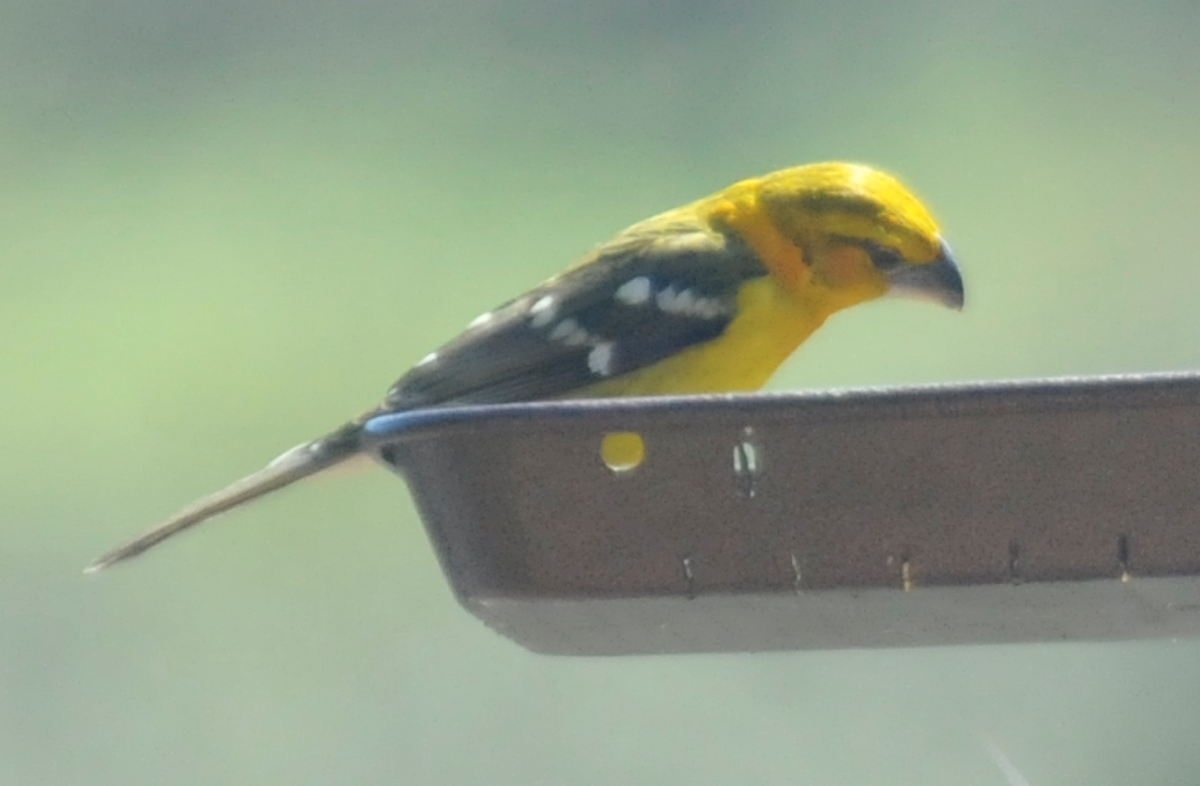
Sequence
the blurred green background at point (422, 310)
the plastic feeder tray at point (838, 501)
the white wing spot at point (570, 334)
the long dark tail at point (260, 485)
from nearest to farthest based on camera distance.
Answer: the plastic feeder tray at point (838, 501), the long dark tail at point (260, 485), the white wing spot at point (570, 334), the blurred green background at point (422, 310)

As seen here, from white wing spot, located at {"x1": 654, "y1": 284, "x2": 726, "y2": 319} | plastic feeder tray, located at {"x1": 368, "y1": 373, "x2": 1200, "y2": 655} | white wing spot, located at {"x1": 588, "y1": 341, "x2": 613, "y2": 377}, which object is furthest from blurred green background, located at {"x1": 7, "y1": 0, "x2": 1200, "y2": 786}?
plastic feeder tray, located at {"x1": 368, "y1": 373, "x2": 1200, "y2": 655}

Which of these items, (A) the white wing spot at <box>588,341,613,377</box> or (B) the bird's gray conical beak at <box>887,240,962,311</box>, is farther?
(B) the bird's gray conical beak at <box>887,240,962,311</box>

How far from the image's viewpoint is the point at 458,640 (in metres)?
11.5

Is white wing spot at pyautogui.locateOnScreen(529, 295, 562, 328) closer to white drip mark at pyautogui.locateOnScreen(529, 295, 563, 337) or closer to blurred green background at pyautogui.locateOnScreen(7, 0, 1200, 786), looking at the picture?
white drip mark at pyautogui.locateOnScreen(529, 295, 563, 337)

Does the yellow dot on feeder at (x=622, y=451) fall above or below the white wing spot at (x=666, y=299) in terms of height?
above

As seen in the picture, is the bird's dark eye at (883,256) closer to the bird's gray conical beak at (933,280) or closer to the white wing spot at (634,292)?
the bird's gray conical beak at (933,280)

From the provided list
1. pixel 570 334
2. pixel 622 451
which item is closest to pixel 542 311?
pixel 570 334

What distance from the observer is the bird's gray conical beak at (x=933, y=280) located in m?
4.15

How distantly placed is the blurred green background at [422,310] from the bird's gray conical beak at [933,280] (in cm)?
592

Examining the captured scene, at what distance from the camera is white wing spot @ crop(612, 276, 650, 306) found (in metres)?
4.20

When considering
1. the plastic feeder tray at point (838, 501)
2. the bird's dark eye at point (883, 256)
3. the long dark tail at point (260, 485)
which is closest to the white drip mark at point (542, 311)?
the long dark tail at point (260, 485)

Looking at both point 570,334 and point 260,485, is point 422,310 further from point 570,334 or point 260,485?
point 260,485

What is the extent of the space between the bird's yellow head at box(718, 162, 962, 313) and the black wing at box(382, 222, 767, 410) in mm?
79

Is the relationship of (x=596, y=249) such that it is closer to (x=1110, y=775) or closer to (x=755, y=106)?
(x=1110, y=775)
